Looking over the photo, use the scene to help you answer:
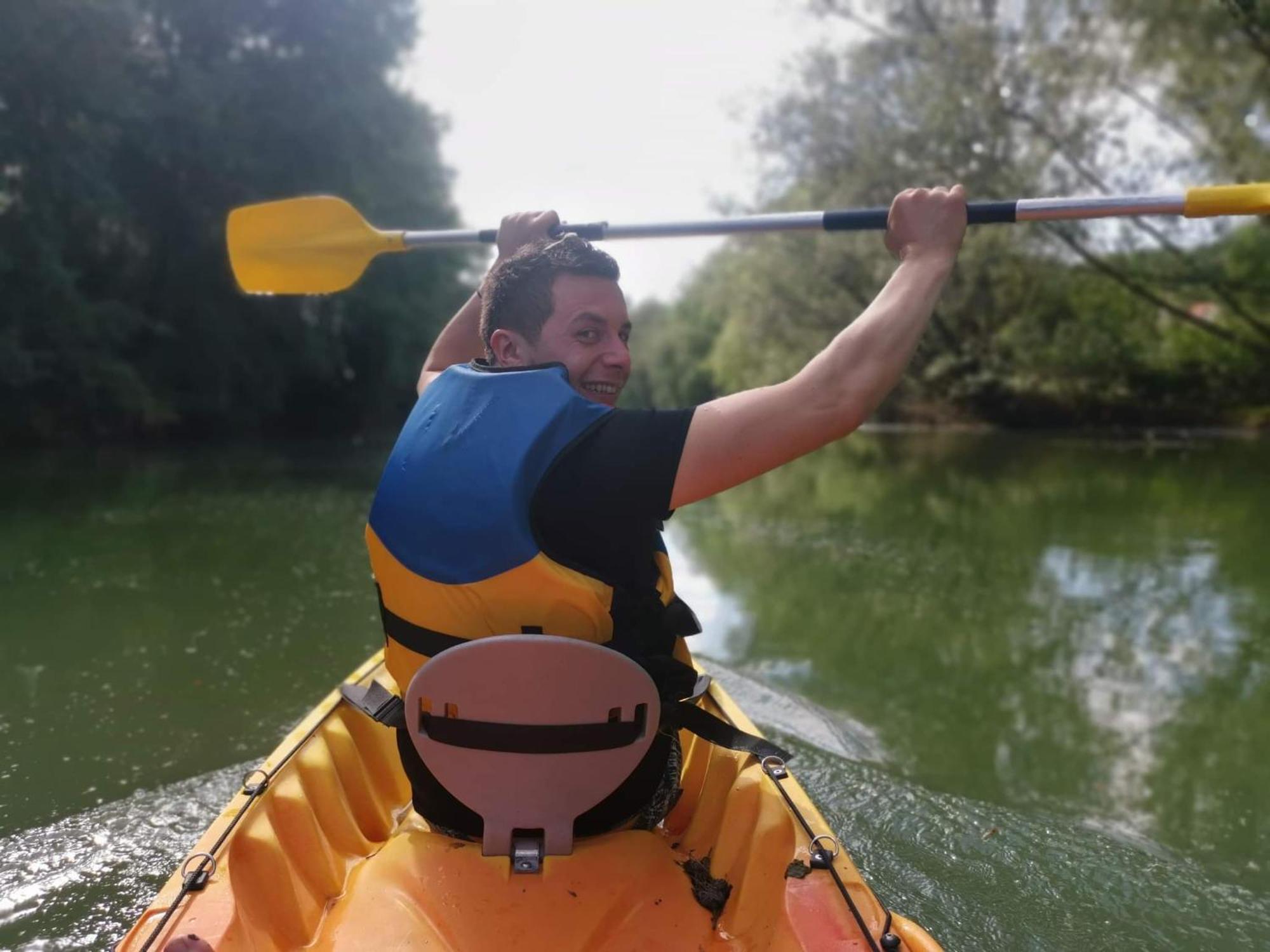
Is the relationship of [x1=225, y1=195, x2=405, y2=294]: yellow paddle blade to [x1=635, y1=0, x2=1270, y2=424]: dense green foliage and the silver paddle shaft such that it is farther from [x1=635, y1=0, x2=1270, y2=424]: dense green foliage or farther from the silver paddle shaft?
[x1=635, y1=0, x2=1270, y2=424]: dense green foliage

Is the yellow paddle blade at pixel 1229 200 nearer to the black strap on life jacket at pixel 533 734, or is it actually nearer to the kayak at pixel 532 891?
the kayak at pixel 532 891

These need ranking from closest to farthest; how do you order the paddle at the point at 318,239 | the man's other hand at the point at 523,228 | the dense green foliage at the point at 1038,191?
the man's other hand at the point at 523,228
the paddle at the point at 318,239
the dense green foliage at the point at 1038,191

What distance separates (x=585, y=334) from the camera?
5.22 ft

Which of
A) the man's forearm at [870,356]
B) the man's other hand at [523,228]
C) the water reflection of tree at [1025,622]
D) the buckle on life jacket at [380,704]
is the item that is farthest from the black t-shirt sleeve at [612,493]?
the water reflection of tree at [1025,622]

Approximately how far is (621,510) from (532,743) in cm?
36

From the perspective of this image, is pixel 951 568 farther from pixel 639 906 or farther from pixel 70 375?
pixel 70 375

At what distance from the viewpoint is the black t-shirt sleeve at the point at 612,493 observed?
132cm

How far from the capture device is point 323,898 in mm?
1724

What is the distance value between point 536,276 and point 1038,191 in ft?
46.9

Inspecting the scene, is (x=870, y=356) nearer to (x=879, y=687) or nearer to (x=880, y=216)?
(x=880, y=216)

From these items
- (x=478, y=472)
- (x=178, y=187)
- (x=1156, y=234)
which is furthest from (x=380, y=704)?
(x=1156, y=234)

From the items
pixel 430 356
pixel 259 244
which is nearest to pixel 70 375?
pixel 259 244

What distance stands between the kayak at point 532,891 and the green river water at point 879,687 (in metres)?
0.77

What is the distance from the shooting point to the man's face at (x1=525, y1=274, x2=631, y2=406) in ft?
5.19
